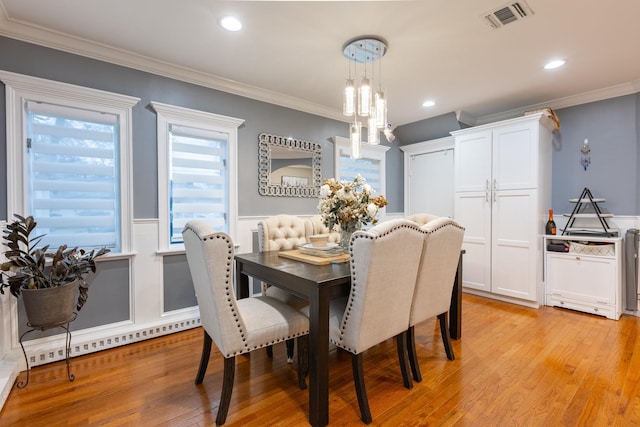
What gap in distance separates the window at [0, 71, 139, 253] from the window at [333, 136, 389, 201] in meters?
2.49

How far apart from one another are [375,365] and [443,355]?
572mm

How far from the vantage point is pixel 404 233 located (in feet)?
5.34

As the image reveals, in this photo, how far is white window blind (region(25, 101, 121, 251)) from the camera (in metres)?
2.26

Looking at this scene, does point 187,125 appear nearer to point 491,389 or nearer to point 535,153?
point 491,389

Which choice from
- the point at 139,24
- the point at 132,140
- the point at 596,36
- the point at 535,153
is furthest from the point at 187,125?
the point at 535,153

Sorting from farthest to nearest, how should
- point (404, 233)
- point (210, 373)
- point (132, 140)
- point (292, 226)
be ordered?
point (292, 226)
point (132, 140)
point (210, 373)
point (404, 233)

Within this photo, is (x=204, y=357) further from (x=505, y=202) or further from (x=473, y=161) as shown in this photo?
(x=473, y=161)

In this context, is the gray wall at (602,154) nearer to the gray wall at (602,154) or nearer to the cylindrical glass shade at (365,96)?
the gray wall at (602,154)

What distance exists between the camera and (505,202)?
3.64 m

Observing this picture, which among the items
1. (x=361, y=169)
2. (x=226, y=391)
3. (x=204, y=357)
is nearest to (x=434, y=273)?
(x=226, y=391)

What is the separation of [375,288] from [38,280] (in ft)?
7.21

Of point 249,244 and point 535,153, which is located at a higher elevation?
point 535,153

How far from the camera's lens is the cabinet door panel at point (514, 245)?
11.3ft

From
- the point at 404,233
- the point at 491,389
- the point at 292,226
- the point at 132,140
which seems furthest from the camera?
the point at 292,226
